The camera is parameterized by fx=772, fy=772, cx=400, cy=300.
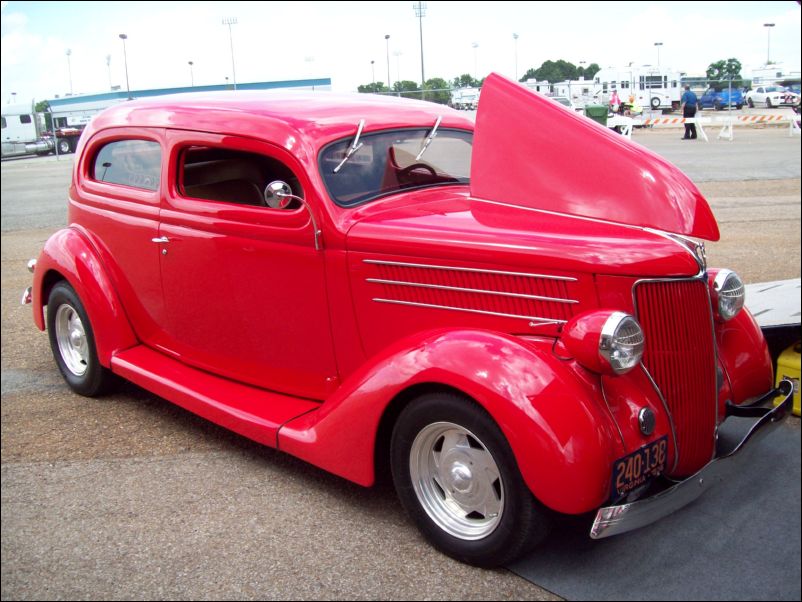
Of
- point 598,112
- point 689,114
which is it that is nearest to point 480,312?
point 598,112

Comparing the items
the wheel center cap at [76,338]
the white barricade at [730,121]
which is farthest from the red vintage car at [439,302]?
the white barricade at [730,121]

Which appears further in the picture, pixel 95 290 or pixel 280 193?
pixel 95 290

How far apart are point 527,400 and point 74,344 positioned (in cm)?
337

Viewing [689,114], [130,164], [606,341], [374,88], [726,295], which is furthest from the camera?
[689,114]

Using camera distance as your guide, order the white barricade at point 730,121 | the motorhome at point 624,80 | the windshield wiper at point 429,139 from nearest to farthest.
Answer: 1. the windshield wiper at point 429,139
2. the motorhome at point 624,80
3. the white barricade at point 730,121

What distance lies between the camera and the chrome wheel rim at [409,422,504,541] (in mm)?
2885

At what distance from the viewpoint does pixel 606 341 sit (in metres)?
2.64

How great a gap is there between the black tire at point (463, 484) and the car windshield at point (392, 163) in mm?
1141

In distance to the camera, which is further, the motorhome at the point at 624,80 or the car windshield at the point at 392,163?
the motorhome at the point at 624,80

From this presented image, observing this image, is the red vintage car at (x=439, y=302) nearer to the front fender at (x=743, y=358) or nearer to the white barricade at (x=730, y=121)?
the front fender at (x=743, y=358)

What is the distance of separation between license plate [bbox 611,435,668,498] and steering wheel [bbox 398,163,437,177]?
180cm

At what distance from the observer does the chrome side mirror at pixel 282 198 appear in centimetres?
335

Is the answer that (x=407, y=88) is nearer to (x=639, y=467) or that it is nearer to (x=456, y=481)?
(x=456, y=481)

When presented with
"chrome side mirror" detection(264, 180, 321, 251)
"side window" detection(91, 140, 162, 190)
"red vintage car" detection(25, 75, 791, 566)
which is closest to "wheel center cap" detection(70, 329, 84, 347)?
"red vintage car" detection(25, 75, 791, 566)
